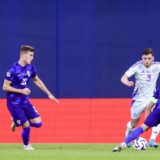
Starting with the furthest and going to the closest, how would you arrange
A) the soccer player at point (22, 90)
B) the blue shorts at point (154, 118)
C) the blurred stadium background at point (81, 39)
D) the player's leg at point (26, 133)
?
the blurred stadium background at point (81, 39) < the player's leg at point (26, 133) < the soccer player at point (22, 90) < the blue shorts at point (154, 118)

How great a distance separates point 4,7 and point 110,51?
290 centimetres

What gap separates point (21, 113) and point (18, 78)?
702 millimetres

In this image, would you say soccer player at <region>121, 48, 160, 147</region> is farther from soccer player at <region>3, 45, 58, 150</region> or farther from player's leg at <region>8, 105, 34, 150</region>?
player's leg at <region>8, 105, 34, 150</region>

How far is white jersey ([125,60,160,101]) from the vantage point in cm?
1664

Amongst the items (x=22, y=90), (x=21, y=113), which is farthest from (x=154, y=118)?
(x=21, y=113)

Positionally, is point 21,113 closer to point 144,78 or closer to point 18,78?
point 18,78

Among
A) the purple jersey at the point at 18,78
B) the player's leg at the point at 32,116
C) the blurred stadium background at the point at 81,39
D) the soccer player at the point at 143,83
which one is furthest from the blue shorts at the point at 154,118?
the blurred stadium background at the point at 81,39

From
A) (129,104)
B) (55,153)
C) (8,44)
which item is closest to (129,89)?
(129,104)

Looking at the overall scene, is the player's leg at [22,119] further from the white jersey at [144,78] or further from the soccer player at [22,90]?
the white jersey at [144,78]

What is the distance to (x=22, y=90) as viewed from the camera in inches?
601

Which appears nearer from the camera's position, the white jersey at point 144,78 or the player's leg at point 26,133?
the player's leg at point 26,133

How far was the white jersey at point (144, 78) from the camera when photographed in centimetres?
1664

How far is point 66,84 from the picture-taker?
65.9 ft

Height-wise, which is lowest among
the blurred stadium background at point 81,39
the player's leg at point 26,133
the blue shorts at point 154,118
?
the player's leg at point 26,133
